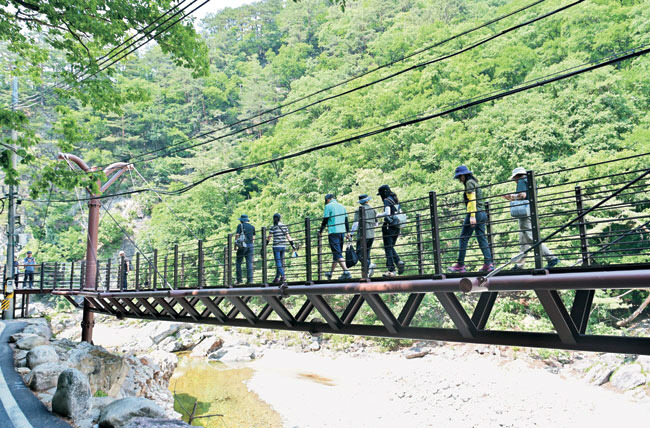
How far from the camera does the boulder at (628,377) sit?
49.8 feet

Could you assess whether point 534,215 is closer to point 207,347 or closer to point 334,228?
point 334,228

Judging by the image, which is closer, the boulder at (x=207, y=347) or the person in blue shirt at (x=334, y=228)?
the person in blue shirt at (x=334, y=228)

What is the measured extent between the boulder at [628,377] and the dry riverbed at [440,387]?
0.03 metres

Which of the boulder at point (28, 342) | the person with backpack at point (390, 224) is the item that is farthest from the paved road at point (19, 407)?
the person with backpack at point (390, 224)

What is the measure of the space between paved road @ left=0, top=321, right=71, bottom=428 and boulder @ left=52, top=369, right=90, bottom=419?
0.51 ft

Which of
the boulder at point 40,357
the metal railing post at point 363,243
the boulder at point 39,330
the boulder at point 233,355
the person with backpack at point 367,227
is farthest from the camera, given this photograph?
the boulder at point 233,355

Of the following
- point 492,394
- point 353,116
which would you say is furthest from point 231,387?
point 353,116

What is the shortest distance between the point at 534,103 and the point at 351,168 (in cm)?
1292

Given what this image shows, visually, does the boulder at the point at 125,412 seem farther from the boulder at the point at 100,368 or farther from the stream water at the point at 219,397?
the boulder at the point at 100,368

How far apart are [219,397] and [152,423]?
484 inches

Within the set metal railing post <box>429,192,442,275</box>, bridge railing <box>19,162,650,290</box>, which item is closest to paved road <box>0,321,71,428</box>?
bridge railing <box>19,162,650,290</box>

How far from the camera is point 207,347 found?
84.3 feet

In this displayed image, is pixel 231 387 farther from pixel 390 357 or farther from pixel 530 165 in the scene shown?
pixel 530 165

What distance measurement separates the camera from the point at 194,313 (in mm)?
12500
